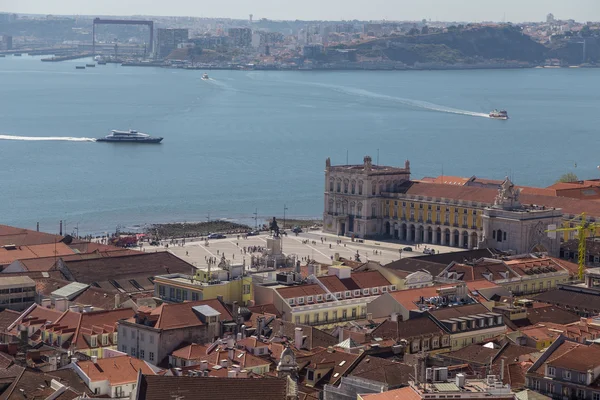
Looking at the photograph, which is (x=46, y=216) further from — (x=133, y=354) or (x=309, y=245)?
(x=133, y=354)

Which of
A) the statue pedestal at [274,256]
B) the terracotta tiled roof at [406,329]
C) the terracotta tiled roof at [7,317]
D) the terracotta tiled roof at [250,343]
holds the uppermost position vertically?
the terracotta tiled roof at [250,343]

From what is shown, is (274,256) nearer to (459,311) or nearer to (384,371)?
(459,311)

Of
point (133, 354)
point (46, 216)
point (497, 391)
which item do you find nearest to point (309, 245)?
point (46, 216)

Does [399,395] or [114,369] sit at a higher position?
[399,395]

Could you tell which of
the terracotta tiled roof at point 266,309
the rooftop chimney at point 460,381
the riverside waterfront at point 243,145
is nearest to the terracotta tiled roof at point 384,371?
the rooftop chimney at point 460,381

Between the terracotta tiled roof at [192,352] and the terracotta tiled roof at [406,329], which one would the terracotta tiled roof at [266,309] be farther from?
the terracotta tiled roof at [192,352]

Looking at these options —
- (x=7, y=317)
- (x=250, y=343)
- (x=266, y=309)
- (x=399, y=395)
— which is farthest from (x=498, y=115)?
(x=399, y=395)

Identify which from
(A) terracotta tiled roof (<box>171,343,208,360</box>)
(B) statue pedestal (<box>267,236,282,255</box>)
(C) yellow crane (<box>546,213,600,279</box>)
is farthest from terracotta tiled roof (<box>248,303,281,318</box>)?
(C) yellow crane (<box>546,213,600,279</box>)
